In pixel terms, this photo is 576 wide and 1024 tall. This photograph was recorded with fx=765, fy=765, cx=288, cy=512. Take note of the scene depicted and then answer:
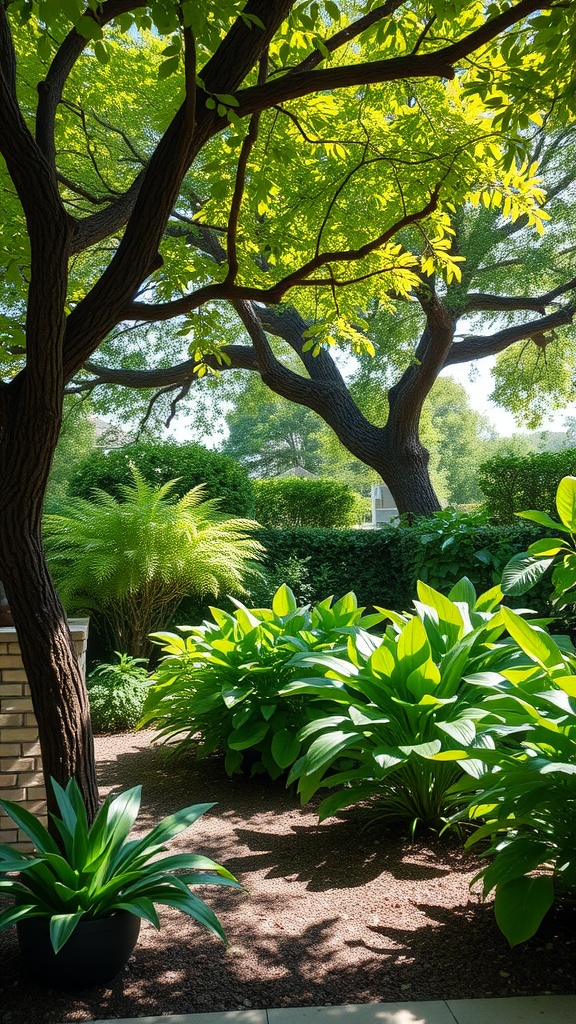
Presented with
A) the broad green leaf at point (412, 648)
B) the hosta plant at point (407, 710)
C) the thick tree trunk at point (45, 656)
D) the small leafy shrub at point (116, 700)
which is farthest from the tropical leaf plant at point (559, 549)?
the small leafy shrub at point (116, 700)

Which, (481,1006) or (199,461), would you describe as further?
(199,461)

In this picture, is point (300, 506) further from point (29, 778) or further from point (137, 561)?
point (29, 778)

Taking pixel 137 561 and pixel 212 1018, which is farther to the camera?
pixel 137 561

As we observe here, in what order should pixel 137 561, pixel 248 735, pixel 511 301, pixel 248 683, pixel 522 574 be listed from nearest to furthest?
pixel 522 574 < pixel 248 735 < pixel 248 683 < pixel 137 561 < pixel 511 301

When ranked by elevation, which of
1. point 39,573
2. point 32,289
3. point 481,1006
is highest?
point 32,289

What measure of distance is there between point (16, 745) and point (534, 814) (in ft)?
7.01

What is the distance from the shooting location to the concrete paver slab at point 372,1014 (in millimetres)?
1943

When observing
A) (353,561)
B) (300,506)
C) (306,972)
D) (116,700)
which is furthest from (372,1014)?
(300,506)

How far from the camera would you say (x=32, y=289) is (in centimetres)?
251

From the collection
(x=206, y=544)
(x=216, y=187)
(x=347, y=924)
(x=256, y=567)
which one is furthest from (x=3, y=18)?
(x=256, y=567)

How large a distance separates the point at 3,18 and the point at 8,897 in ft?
10.2

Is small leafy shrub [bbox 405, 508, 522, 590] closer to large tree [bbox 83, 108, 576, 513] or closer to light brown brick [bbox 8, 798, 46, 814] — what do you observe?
large tree [bbox 83, 108, 576, 513]

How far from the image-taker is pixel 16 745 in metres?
3.27

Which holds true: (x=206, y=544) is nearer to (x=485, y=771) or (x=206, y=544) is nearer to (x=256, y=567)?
(x=256, y=567)
